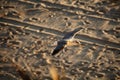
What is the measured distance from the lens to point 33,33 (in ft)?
7.45

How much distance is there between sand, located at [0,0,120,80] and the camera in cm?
199

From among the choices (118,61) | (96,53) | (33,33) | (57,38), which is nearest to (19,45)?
(33,33)

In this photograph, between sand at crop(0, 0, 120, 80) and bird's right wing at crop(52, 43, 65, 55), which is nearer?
sand at crop(0, 0, 120, 80)

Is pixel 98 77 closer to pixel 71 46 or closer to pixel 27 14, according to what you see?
pixel 71 46

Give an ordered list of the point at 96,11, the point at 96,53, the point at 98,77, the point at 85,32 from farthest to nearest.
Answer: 1. the point at 96,11
2. the point at 85,32
3. the point at 96,53
4. the point at 98,77

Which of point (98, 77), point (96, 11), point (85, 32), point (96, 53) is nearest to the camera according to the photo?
point (98, 77)

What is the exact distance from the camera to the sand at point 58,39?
1989 millimetres

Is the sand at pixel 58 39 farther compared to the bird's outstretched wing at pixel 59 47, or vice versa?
the bird's outstretched wing at pixel 59 47

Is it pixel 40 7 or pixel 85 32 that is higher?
pixel 40 7

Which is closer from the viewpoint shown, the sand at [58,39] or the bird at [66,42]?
the sand at [58,39]

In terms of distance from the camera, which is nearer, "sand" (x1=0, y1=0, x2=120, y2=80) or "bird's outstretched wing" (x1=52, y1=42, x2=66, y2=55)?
"sand" (x1=0, y1=0, x2=120, y2=80)

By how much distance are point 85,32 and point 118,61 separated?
1.31ft

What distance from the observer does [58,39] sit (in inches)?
86.5

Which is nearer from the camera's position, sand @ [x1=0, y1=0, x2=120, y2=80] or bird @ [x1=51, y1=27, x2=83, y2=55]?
sand @ [x1=0, y1=0, x2=120, y2=80]
